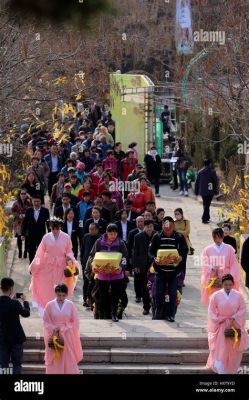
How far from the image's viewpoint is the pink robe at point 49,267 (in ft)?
55.9

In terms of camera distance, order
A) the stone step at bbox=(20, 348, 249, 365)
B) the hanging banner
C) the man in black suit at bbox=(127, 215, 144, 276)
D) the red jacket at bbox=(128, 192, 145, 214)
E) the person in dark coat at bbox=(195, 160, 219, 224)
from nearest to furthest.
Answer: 1. the stone step at bbox=(20, 348, 249, 365)
2. the man in black suit at bbox=(127, 215, 144, 276)
3. the red jacket at bbox=(128, 192, 145, 214)
4. the person in dark coat at bbox=(195, 160, 219, 224)
5. the hanging banner

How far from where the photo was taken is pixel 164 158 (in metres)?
31.2

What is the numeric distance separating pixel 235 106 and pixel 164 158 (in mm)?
8300

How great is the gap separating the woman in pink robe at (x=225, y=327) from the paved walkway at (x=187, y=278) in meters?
1.24

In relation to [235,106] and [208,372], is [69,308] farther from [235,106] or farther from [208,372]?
[235,106]

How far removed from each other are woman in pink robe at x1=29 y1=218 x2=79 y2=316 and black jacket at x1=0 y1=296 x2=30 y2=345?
2740mm

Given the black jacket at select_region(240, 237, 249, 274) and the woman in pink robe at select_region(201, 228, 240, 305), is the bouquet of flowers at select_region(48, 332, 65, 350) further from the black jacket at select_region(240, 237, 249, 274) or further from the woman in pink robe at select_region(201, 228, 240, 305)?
the black jacket at select_region(240, 237, 249, 274)

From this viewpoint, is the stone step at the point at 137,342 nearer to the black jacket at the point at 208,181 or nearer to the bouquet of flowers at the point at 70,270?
the bouquet of flowers at the point at 70,270

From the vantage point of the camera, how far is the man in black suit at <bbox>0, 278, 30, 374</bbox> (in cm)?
1410

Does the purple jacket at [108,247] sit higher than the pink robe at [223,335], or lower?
higher
